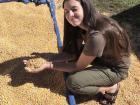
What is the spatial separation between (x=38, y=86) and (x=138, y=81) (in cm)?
81

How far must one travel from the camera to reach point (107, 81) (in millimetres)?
2746

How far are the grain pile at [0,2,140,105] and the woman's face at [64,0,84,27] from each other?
499mm

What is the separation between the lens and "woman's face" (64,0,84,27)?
8.21 feet

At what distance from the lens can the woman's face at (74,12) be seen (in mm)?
A: 2502

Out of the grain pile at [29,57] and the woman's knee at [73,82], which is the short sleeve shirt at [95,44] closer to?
the woman's knee at [73,82]

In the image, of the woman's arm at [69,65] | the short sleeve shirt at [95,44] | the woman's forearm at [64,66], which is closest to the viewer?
the short sleeve shirt at [95,44]

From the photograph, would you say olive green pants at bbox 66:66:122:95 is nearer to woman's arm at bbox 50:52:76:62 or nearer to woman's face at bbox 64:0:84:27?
woman's arm at bbox 50:52:76:62

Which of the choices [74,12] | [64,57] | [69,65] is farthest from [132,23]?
[74,12]

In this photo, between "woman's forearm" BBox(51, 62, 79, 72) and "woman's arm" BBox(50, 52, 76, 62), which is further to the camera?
"woman's arm" BBox(50, 52, 76, 62)

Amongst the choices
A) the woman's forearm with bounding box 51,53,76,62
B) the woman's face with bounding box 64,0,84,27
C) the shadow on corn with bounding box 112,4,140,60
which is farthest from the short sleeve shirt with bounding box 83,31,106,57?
the shadow on corn with bounding box 112,4,140,60

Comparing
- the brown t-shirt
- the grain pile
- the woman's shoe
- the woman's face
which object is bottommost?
the woman's shoe

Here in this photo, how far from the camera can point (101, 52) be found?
254 centimetres

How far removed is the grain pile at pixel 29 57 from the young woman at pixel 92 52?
0.13 m

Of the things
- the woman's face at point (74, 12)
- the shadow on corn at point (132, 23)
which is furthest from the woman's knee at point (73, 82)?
the shadow on corn at point (132, 23)
